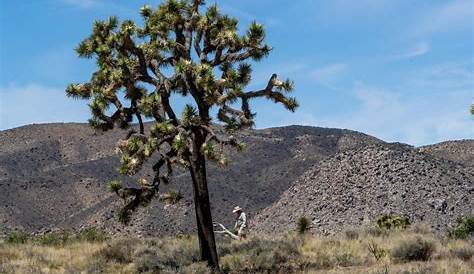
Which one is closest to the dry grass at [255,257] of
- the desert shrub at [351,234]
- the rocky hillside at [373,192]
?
the desert shrub at [351,234]

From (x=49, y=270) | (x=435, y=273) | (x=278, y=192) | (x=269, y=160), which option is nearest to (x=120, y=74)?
(x=49, y=270)

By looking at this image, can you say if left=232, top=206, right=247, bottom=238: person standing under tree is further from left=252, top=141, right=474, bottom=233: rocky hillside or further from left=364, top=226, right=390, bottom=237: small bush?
left=252, top=141, right=474, bottom=233: rocky hillside

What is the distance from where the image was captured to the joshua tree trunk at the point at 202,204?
16062mm

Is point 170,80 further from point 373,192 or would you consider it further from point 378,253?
point 373,192

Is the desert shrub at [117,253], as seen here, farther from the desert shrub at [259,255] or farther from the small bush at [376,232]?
the small bush at [376,232]

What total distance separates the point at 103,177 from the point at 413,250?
48244 millimetres

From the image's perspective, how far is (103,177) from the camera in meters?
62.7

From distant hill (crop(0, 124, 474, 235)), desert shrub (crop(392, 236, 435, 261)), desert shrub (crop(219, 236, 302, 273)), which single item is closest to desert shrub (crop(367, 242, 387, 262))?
desert shrub (crop(392, 236, 435, 261))

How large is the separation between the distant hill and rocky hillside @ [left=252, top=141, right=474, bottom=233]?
9 centimetres

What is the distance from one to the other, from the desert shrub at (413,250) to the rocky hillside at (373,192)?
44.2 feet

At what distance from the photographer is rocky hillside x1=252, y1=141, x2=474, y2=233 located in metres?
33.6

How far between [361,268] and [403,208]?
1887 centimetres

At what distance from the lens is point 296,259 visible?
1811 cm

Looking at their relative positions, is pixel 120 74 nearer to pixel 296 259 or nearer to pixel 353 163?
pixel 296 259
